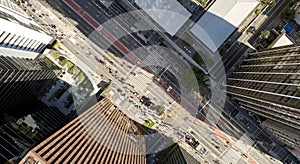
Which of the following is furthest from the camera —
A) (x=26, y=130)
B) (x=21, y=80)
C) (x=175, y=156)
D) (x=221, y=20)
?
(x=175, y=156)

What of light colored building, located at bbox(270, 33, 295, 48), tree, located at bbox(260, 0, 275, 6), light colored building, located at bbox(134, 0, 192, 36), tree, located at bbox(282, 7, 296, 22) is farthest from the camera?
tree, located at bbox(282, 7, 296, 22)

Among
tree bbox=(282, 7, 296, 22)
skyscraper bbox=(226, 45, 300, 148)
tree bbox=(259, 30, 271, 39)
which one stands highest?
tree bbox=(282, 7, 296, 22)

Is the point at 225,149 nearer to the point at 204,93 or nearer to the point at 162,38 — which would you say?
the point at 204,93

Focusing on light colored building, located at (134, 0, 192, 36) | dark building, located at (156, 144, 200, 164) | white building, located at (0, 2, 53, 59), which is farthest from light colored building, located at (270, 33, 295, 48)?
white building, located at (0, 2, 53, 59)

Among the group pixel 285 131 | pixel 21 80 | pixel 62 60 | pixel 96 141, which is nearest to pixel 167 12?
pixel 62 60

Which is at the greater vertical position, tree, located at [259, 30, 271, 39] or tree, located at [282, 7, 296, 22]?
tree, located at [282, 7, 296, 22]

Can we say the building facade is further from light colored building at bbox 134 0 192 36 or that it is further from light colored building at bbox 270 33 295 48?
light colored building at bbox 134 0 192 36

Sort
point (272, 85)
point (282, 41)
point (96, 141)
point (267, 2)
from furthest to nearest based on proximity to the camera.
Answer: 1. point (267, 2)
2. point (282, 41)
3. point (96, 141)
4. point (272, 85)

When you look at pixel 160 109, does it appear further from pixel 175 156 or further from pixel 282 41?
pixel 282 41
